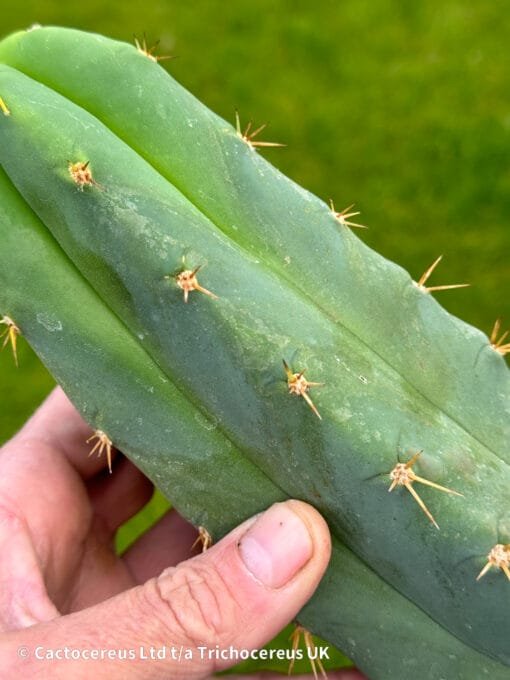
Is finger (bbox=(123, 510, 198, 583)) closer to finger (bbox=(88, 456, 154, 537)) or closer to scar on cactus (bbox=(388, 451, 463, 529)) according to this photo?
finger (bbox=(88, 456, 154, 537))

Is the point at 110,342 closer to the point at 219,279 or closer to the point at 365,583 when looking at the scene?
the point at 219,279

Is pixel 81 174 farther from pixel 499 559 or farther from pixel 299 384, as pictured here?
pixel 499 559

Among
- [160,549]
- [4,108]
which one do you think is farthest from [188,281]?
[160,549]

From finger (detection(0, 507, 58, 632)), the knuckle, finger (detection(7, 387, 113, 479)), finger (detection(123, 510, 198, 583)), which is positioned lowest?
finger (detection(123, 510, 198, 583))

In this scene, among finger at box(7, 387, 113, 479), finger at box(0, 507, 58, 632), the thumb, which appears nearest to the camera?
the thumb

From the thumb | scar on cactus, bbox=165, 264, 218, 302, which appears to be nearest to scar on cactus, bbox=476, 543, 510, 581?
the thumb

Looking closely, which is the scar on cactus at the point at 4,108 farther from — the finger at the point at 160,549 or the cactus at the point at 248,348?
the finger at the point at 160,549

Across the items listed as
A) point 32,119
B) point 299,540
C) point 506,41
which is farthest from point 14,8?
point 299,540
